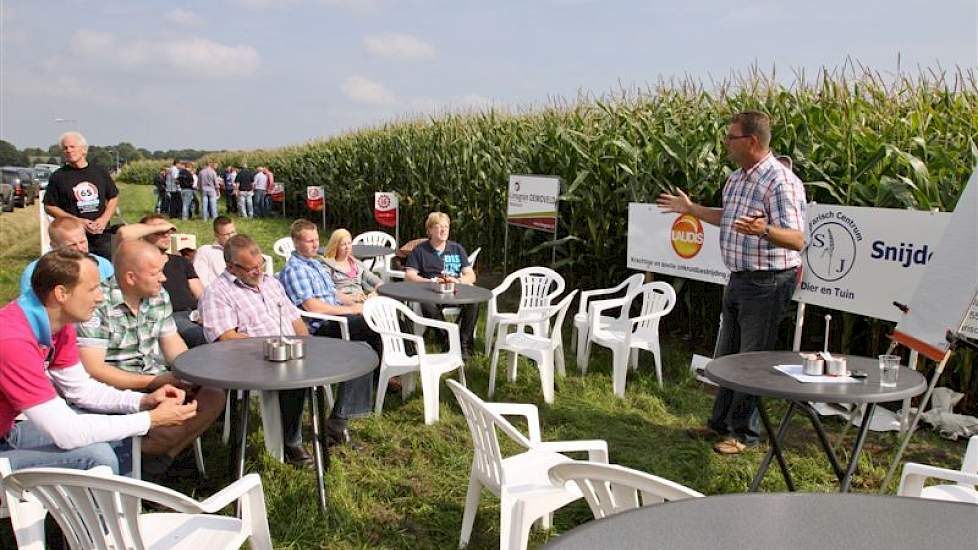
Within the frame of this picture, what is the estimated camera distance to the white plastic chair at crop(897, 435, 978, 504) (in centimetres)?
235

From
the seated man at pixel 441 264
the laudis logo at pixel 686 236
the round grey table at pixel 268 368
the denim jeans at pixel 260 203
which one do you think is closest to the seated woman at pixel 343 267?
the seated man at pixel 441 264

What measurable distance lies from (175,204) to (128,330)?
2192 cm

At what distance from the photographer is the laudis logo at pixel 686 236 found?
21.4 feet

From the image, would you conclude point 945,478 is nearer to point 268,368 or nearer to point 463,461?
point 463,461

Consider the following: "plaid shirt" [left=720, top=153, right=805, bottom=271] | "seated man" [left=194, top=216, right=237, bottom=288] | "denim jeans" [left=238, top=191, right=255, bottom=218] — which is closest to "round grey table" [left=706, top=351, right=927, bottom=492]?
"plaid shirt" [left=720, top=153, right=805, bottom=271]

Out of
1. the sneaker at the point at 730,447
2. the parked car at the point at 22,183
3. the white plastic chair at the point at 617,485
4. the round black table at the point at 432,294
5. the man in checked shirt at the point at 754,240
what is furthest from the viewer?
the parked car at the point at 22,183

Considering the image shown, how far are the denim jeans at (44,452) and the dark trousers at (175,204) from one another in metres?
22.3

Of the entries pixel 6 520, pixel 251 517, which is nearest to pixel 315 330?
pixel 6 520

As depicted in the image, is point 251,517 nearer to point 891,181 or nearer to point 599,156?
point 891,181

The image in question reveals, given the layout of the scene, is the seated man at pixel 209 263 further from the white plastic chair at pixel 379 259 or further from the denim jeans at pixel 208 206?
the denim jeans at pixel 208 206

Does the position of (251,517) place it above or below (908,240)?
below

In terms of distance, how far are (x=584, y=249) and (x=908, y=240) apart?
14.1 ft

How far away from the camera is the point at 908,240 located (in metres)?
4.65

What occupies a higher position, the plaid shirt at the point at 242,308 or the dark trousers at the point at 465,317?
the plaid shirt at the point at 242,308
